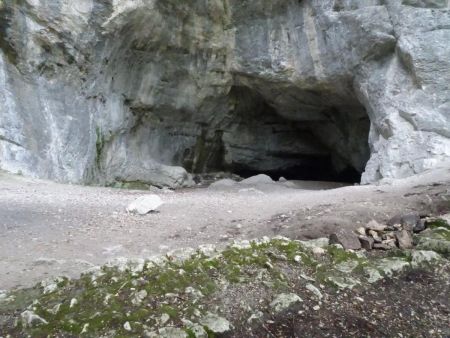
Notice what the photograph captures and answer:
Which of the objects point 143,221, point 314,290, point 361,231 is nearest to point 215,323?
point 314,290

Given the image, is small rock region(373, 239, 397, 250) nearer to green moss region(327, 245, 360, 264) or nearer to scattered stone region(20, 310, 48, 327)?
green moss region(327, 245, 360, 264)

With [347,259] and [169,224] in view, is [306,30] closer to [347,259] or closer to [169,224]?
[169,224]

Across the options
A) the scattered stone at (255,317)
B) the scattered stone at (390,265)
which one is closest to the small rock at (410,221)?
the scattered stone at (390,265)

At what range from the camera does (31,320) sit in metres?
2.70

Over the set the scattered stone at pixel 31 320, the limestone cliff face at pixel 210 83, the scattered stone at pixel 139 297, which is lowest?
the scattered stone at pixel 31 320

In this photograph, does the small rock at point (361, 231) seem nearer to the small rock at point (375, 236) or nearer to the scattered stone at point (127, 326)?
the small rock at point (375, 236)

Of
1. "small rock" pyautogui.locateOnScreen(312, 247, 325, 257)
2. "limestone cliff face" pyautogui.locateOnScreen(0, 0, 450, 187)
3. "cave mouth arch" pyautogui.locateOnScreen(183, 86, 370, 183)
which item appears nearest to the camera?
"small rock" pyautogui.locateOnScreen(312, 247, 325, 257)

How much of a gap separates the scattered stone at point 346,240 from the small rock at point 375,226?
452 mm

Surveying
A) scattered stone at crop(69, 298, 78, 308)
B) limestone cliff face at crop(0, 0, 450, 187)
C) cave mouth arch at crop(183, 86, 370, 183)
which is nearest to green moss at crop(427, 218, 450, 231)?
scattered stone at crop(69, 298, 78, 308)

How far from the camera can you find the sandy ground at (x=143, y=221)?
4.51m

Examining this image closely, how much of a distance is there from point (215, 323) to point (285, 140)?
17814 mm

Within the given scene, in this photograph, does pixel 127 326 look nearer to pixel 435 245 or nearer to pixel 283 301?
pixel 283 301

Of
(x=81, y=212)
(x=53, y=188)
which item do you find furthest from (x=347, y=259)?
(x=53, y=188)

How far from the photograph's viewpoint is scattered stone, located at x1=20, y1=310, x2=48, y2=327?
268 centimetres
